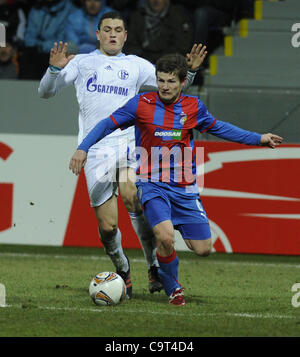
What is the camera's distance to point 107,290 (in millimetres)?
7141

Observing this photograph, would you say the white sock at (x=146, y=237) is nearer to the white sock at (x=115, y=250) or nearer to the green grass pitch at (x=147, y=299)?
the white sock at (x=115, y=250)

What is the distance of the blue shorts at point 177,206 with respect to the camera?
722cm

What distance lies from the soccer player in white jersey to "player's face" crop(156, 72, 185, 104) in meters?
0.81

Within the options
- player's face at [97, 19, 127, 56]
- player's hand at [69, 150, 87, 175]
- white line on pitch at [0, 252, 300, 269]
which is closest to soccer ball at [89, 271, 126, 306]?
player's hand at [69, 150, 87, 175]

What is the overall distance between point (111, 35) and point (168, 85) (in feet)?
3.56

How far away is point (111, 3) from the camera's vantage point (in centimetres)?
1487

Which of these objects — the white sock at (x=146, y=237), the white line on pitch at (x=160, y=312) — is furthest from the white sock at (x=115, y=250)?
the white line on pitch at (x=160, y=312)

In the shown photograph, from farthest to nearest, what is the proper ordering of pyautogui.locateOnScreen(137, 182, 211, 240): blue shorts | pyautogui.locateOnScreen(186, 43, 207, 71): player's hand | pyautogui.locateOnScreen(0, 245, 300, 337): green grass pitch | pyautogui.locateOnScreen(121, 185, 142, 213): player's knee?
pyautogui.locateOnScreen(121, 185, 142, 213): player's knee → pyautogui.locateOnScreen(186, 43, 207, 71): player's hand → pyautogui.locateOnScreen(137, 182, 211, 240): blue shorts → pyautogui.locateOnScreen(0, 245, 300, 337): green grass pitch

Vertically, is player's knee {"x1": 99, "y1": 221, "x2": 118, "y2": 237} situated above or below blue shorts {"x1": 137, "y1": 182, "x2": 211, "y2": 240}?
below

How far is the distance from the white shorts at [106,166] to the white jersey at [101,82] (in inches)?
2.8

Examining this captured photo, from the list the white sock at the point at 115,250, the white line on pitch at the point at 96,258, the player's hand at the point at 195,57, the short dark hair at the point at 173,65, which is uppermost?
the player's hand at the point at 195,57

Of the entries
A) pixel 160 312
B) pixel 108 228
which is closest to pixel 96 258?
pixel 108 228

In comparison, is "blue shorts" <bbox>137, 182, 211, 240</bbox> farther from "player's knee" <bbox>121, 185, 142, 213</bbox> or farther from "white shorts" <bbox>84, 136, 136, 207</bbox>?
"white shorts" <bbox>84, 136, 136, 207</bbox>

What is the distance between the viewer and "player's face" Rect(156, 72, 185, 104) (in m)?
7.16
